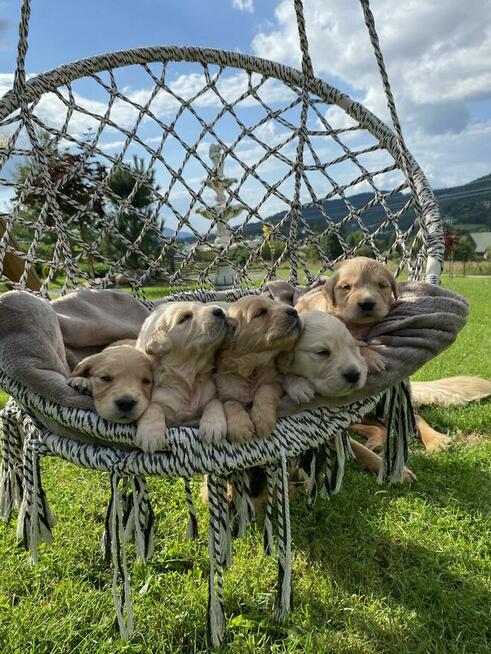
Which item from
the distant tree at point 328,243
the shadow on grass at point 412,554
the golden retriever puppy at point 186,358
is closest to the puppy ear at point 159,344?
the golden retriever puppy at point 186,358

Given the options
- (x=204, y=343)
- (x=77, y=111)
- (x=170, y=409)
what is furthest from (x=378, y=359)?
(x=77, y=111)

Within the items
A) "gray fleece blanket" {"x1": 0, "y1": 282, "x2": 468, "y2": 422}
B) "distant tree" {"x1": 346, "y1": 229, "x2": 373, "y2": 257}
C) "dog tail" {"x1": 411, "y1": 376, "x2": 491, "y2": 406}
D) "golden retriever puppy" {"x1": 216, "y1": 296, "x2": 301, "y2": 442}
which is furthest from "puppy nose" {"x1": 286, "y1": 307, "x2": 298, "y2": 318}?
"dog tail" {"x1": 411, "y1": 376, "x2": 491, "y2": 406}

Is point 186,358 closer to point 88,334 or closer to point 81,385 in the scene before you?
point 81,385

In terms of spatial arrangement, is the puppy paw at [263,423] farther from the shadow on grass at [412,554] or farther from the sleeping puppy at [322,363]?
the shadow on grass at [412,554]

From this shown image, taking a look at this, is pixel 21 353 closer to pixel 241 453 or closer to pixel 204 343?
pixel 204 343

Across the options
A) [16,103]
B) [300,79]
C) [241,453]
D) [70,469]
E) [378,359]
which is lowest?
[70,469]

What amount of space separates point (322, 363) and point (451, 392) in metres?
3.13

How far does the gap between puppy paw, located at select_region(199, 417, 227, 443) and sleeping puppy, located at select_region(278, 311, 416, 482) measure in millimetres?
335

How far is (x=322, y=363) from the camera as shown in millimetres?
A: 2104

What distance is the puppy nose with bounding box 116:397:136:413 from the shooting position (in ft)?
6.23

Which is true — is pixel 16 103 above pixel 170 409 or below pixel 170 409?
above

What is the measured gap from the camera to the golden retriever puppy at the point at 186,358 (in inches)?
82.7

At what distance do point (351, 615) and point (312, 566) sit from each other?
39 centimetres

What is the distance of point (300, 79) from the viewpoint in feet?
12.8
